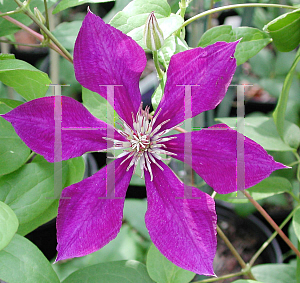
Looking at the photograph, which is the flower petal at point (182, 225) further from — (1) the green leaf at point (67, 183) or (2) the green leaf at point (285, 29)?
(2) the green leaf at point (285, 29)

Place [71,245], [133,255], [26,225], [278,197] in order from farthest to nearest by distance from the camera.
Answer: [278,197] < [133,255] < [26,225] < [71,245]

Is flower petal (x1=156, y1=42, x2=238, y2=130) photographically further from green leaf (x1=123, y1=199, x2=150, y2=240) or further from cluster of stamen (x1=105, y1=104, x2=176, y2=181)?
green leaf (x1=123, y1=199, x2=150, y2=240)

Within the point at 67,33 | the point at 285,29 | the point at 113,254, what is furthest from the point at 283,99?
the point at 113,254

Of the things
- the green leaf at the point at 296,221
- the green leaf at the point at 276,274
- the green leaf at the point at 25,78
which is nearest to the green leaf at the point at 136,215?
the green leaf at the point at 276,274

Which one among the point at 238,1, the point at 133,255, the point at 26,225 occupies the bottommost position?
the point at 133,255

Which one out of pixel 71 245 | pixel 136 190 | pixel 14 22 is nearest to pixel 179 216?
pixel 71 245

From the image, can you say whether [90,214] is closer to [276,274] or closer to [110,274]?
[110,274]

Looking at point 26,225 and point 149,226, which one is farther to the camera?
point 26,225

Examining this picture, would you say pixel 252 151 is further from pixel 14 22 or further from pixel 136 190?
pixel 136 190

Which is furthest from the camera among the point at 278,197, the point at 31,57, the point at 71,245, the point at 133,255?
the point at 31,57
